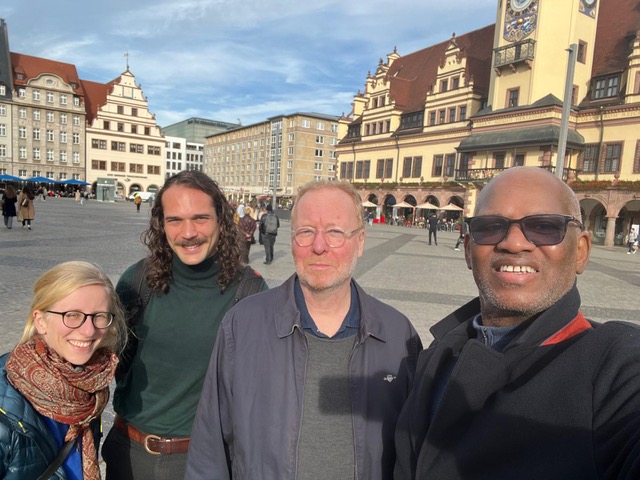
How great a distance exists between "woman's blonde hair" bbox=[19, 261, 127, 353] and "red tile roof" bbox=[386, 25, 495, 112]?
4027 centimetres

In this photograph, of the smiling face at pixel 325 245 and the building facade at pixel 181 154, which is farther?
the building facade at pixel 181 154

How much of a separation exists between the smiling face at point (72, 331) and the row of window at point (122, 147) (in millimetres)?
67494

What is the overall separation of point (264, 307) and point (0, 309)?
688cm

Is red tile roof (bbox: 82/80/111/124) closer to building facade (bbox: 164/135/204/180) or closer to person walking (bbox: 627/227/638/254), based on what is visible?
building facade (bbox: 164/135/204/180)

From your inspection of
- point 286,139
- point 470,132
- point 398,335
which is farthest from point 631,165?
point 286,139

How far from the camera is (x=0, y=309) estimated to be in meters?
6.68

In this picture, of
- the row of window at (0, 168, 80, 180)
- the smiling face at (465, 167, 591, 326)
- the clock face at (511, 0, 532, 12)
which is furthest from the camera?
the row of window at (0, 168, 80, 180)

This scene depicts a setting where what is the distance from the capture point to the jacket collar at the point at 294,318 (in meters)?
1.79

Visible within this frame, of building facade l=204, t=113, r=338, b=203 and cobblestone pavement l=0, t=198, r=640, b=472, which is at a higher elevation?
building facade l=204, t=113, r=338, b=203

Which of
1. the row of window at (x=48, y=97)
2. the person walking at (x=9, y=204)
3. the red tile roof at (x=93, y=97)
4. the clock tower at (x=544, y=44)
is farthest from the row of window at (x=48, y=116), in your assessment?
the clock tower at (x=544, y=44)

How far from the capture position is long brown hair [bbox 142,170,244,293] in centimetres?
223

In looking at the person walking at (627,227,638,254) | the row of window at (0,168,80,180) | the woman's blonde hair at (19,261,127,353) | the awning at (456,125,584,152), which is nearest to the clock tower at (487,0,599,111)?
the awning at (456,125,584,152)

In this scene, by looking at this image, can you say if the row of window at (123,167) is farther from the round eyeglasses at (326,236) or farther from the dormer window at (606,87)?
the round eyeglasses at (326,236)

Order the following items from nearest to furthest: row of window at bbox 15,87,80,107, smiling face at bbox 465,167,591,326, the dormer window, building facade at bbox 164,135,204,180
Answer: smiling face at bbox 465,167,591,326 → the dormer window → row of window at bbox 15,87,80,107 → building facade at bbox 164,135,204,180
